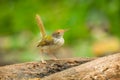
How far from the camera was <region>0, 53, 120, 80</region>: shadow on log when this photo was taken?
3.51 meters

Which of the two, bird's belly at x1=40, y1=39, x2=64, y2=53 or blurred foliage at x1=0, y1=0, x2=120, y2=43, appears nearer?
bird's belly at x1=40, y1=39, x2=64, y2=53

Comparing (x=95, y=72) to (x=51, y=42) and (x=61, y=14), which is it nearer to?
(x=51, y=42)

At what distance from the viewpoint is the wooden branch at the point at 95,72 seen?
11.5ft

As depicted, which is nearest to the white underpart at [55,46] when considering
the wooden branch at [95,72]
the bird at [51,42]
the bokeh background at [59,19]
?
the bird at [51,42]

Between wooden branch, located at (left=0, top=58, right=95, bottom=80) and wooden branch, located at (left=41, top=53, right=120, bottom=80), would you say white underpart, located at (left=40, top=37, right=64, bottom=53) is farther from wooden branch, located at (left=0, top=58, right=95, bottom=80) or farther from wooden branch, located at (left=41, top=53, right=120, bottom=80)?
wooden branch, located at (left=41, top=53, right=120, bottom=80)

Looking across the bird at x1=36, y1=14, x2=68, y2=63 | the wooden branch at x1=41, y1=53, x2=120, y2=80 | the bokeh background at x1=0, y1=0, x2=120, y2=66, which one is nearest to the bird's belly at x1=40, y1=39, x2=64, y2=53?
the bird at x1=36, y1=14, x2=68, y2=63

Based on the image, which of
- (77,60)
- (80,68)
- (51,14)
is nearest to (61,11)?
(51,14)

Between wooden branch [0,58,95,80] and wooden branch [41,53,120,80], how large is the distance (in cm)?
29

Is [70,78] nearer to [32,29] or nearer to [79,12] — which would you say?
[79,12]

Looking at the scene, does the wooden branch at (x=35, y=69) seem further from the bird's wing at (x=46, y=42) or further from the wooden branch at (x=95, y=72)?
the wooden branch at (x=95, y=72)

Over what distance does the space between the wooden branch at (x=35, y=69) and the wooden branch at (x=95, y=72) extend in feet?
0.95

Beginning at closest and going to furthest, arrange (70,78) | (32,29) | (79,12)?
(70,78)
(79,12)
(32,29)

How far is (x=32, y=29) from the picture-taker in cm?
622

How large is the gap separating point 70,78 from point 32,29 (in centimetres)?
276
